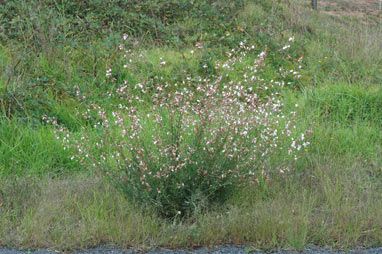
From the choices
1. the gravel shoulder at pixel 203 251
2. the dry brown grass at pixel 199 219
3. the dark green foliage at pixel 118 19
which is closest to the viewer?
the gravel shoulder at pixel 203 251

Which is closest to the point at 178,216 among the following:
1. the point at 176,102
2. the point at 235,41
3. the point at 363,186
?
the point at 176,102

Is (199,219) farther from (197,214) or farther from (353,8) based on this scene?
(353,8)

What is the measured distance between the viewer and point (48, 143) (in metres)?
5.50

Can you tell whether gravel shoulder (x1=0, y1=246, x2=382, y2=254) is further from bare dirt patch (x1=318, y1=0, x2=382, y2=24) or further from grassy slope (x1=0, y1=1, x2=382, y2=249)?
bare dirt patch (x1=318, y1=0, x2=382, y2=24)

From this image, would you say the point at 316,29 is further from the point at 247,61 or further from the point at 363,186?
the point at 363,186

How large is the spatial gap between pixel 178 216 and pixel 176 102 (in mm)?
1068

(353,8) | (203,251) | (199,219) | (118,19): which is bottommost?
(353,8)

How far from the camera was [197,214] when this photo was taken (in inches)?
156

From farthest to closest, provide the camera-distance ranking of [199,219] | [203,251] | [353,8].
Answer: [353,8] → [199,219] → [203,251]

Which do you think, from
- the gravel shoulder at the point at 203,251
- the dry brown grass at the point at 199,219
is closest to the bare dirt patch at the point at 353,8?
the dry brown grass at the point at 199,219

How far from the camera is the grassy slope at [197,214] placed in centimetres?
386

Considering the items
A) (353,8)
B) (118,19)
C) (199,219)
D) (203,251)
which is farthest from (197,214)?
(353,8)

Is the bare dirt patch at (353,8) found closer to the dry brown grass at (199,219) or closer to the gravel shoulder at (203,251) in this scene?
the dry brown grass at (199,219)

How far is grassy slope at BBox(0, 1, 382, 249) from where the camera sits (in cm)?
386
